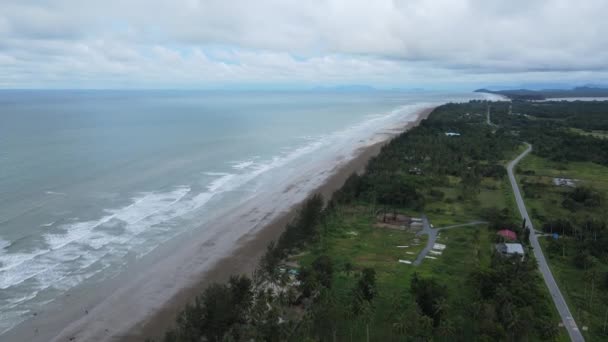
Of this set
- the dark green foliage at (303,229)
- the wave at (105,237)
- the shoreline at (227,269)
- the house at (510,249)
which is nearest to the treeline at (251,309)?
the shoreline at (227,269)

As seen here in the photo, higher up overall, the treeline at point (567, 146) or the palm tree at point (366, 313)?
the treeline at point (567, 146)

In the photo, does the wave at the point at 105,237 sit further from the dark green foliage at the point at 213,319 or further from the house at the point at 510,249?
the house at the point at 510,249

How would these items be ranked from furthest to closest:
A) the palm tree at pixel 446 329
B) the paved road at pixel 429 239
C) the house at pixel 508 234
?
1. the house at pixel 508 234
2. the paved road at pixel 429 239
3. the palm tree at pixel 446 329

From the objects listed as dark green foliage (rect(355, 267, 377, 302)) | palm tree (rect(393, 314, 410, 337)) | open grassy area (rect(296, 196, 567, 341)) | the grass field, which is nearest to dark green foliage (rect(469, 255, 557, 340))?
open grassy area (rect(296, 196, 567, 341))

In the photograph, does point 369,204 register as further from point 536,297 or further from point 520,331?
point 520,331

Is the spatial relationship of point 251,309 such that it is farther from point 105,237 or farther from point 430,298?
point 105,237

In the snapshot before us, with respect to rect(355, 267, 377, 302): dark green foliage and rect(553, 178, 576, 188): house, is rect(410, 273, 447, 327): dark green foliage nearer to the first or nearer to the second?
rect(355, 267, 377, 302): dark green foliage
